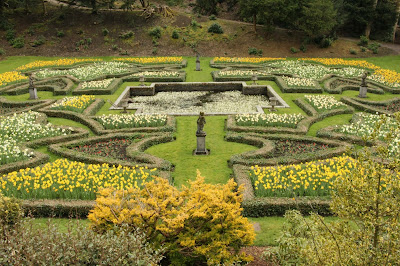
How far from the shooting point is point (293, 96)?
1873 cm

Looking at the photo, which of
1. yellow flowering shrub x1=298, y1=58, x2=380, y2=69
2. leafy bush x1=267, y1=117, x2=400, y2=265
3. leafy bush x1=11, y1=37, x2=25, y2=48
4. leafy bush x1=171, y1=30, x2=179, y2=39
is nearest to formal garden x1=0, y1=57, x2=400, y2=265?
leafy bush x1=267, y1=117, x2=400, y2=265

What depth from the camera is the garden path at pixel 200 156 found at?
1022cm

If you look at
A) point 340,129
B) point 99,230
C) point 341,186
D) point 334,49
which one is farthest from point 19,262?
point 334,49

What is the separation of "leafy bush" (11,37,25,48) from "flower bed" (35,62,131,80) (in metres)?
9.27

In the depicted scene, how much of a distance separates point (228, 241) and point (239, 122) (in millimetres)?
8445

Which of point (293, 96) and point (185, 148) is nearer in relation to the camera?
point (185, 148)

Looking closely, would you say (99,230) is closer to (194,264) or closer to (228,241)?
(194,264)

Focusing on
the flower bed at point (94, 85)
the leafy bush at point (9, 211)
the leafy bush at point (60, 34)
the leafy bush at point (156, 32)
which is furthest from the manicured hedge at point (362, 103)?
the leafy bush at point (60, 34)

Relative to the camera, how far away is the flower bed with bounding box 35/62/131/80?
22842mm

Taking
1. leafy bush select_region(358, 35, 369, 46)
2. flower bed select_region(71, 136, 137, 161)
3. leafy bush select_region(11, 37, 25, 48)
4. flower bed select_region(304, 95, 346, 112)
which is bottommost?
flower bed select_region(71, 136, 137, 161)

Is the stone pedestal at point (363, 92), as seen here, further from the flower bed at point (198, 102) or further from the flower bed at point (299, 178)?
the flower bed at point (299, 178)

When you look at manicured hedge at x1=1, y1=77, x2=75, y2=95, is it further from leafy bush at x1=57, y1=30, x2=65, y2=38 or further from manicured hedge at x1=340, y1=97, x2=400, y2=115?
manicured hedge at x1=340, y1=97, x2=400, y2=115

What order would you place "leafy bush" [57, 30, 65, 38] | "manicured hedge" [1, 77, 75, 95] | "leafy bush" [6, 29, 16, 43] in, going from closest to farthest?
"manicured hedge" [1, 77, 75, 95]
"leafy bush" [6, 29, 16, 43]
"leafy bush" [57, 30, 65, 38]

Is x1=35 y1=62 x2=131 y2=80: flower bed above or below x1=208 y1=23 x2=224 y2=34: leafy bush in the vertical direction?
below
